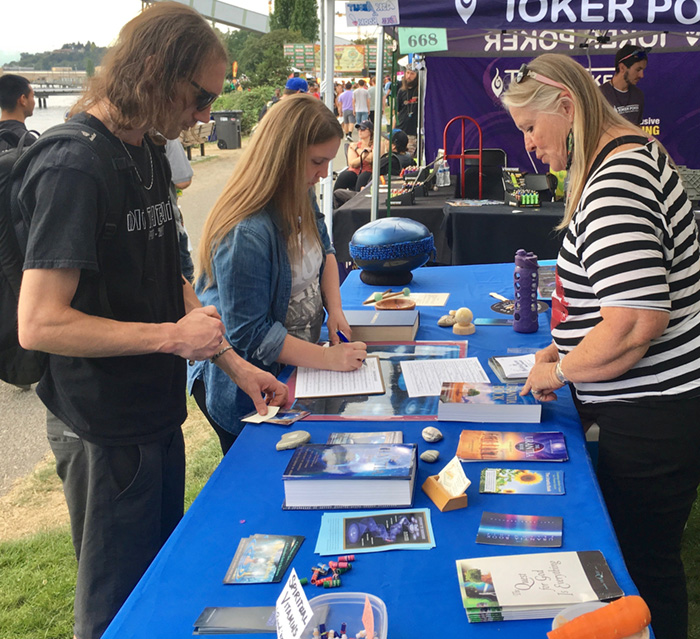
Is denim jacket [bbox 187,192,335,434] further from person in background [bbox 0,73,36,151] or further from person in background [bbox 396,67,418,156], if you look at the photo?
person in background [bbox 396,67,418,156]

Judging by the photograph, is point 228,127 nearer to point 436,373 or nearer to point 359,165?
point 359,165

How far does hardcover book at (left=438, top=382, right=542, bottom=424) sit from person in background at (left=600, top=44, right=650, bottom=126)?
15.5 ft

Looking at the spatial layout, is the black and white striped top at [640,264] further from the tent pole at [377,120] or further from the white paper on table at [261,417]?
the tent pole at [377,120]

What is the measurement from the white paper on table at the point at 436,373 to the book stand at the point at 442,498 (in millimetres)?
477

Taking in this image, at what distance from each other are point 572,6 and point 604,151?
235cm

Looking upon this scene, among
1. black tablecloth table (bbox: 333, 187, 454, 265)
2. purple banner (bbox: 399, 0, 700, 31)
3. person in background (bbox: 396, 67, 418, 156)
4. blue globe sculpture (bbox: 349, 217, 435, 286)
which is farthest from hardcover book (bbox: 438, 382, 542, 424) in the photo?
person in background (bbox: 396, 67, 418, 156)

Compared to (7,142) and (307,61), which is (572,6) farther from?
(307,61)

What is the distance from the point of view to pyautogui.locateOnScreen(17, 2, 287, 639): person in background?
1110mm

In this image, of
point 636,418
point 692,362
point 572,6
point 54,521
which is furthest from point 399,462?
point 572,6

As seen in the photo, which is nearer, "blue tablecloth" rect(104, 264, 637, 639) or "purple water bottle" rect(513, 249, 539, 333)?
"blue tablecloth" rect(104, 264, 637, 639)

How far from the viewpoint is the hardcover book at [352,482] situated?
46.4 inches

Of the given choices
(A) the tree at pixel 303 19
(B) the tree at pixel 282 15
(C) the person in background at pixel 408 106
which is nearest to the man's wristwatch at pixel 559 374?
(C) the person in background at pixel 408 106

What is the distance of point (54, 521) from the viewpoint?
9.18ft

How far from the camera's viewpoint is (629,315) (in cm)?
132
